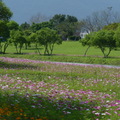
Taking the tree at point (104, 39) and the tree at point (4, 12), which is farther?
the tree at point (104, 39)

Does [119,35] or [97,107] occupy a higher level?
[119,35]

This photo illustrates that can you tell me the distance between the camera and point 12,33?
205 feet

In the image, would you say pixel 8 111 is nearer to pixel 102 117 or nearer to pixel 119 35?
pixel 102 117

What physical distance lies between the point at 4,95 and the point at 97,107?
12.7ft

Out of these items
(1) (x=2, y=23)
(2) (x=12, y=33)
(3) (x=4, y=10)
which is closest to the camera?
(3) (x=4, y=10)

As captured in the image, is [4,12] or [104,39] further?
[104,39]

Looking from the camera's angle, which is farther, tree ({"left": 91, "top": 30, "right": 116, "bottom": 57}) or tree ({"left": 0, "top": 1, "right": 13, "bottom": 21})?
tree ({"left": 91, "top": 30, "right": 116, "bottom": 57})

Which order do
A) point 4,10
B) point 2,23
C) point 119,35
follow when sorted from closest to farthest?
point 4,10 < point 2,23 < point 119,35

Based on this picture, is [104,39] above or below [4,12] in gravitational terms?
below

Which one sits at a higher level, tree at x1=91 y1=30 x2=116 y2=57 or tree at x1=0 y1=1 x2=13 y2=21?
tree at x1=0 y1=1 x2=13 y2=21

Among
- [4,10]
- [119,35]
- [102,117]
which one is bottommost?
[102,117]

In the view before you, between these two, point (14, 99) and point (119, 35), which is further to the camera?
point (119, 35)

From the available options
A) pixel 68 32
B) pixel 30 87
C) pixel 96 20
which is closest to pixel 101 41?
pixel 30 87

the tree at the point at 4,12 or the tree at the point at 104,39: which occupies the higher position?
the tree at the point at 4,12
